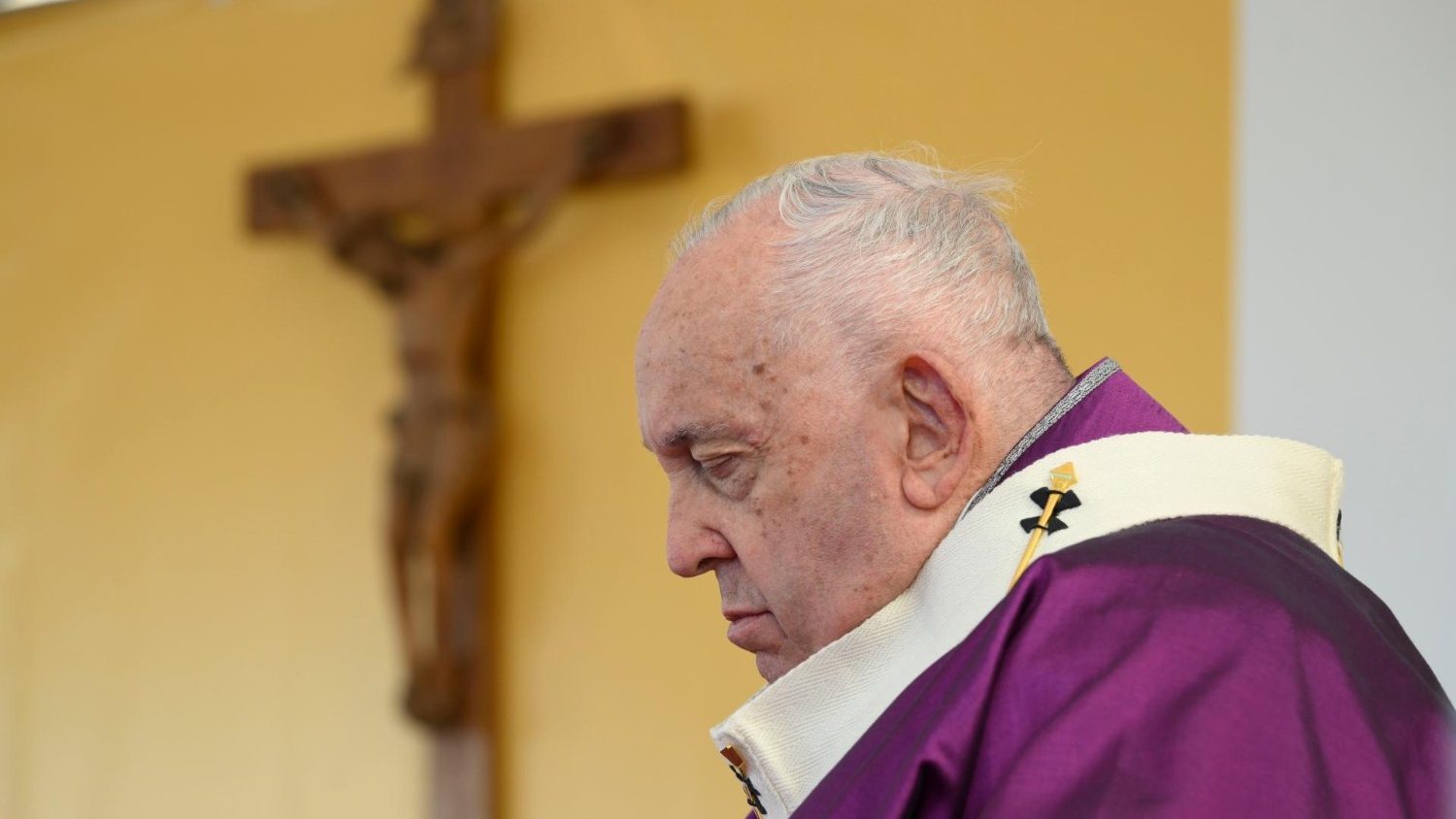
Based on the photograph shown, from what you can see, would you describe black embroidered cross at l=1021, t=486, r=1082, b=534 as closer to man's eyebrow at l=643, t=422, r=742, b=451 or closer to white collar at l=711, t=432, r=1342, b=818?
white collar at l=711, t=432, r=1342, b=818

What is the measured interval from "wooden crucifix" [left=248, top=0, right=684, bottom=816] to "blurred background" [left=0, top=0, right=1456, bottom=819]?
83mm

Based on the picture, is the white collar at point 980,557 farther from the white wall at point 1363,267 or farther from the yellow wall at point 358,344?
the yellow wall at point 358,344

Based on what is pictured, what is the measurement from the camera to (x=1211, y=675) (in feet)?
3.72

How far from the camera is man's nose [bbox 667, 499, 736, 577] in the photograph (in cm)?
153

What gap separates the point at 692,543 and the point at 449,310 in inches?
94.0

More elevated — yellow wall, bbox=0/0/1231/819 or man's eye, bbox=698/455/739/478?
yellow wall, bbox=0/0/1231/819

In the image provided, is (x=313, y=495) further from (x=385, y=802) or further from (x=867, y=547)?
(x=867, y=547)

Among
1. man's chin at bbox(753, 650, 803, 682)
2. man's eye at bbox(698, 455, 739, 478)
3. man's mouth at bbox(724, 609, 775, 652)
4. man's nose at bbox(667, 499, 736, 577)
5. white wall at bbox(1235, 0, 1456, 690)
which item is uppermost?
white wall at bbox(1235, 0, 1456, 690)

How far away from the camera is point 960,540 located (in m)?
1.37

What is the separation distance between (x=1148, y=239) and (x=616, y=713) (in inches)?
61.5

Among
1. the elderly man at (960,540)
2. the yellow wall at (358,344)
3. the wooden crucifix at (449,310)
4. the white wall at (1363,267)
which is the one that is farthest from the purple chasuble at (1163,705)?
the wooden crucifix at (449,310)

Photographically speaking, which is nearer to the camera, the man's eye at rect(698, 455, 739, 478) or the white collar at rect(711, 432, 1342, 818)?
the white collar at rect(711, 432, 1342, 818)

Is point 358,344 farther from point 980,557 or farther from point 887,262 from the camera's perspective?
point 980,557

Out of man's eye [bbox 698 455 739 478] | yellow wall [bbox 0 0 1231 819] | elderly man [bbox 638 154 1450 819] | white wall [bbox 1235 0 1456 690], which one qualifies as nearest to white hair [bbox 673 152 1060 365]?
elderly man [bbox 638 154 1450 819]
